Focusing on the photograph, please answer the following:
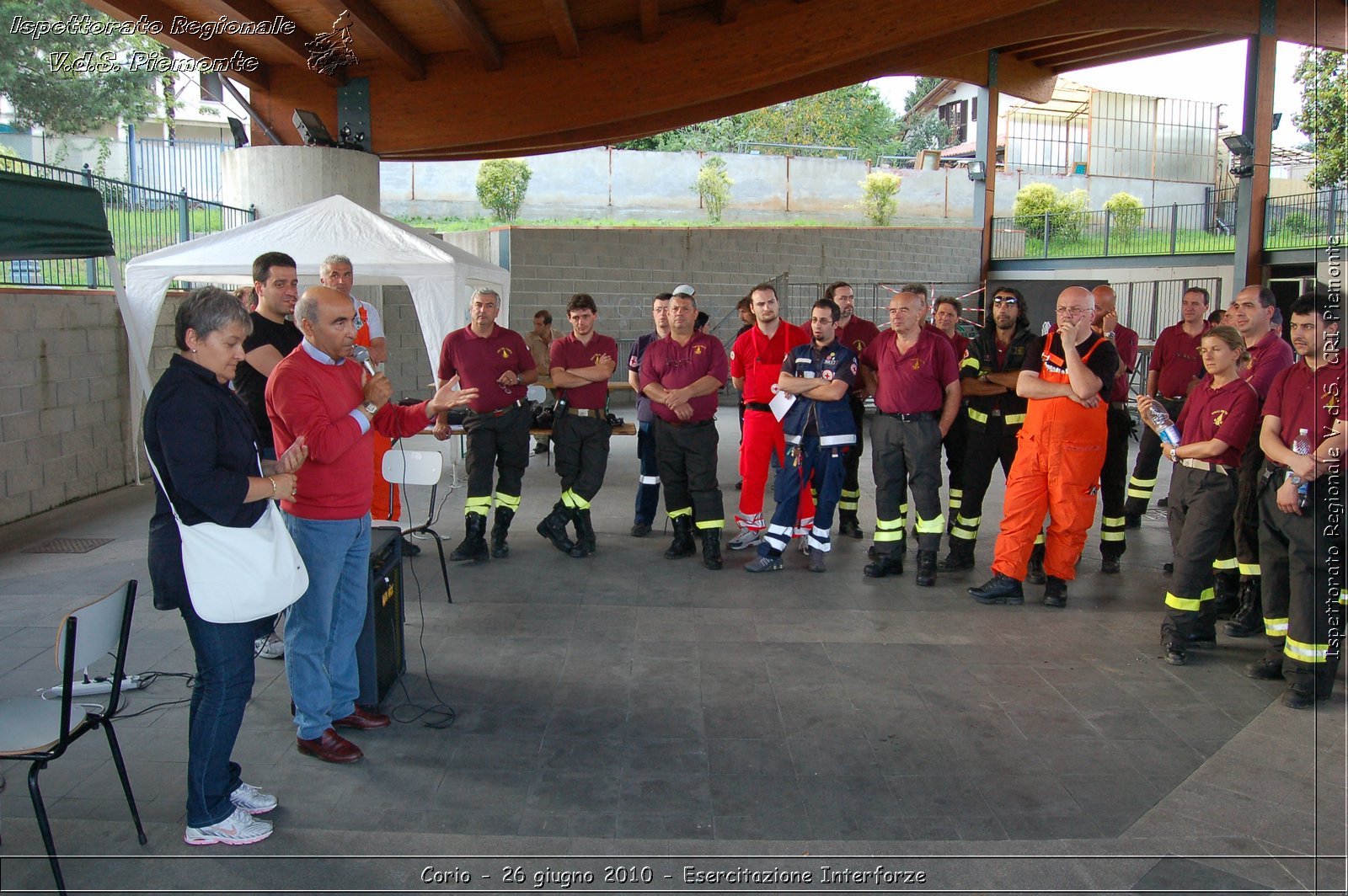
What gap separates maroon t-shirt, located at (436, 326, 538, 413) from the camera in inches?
257

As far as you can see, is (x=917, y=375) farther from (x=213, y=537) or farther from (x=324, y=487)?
(x=213, y=537)

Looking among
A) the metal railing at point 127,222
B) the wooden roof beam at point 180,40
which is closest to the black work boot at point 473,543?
the metal railing at point 127,222

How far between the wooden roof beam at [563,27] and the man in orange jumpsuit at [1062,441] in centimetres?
556

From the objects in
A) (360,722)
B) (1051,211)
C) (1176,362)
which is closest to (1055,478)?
(1176,362)

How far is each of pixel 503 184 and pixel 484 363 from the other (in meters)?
18.0

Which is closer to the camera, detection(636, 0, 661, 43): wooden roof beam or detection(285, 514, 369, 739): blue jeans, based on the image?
detection(285, 514, 369, 739): blue jeans

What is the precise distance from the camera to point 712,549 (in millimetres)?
6629

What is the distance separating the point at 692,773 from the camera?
362 cm

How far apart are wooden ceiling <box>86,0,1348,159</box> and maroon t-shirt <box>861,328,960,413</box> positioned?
442 cm

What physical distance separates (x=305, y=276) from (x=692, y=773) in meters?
6.72

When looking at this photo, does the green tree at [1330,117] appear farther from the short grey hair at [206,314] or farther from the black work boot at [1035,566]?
the short grey hair at [206,314]

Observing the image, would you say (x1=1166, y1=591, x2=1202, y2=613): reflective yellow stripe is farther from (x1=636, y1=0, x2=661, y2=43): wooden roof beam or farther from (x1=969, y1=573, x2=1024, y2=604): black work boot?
(x1=636, y1=0, x2=661, y2=43): wooden roof beam

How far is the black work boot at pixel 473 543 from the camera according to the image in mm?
6637

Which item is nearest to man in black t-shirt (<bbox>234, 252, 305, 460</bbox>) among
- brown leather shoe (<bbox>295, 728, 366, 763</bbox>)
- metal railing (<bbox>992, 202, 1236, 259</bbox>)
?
brown leather shoe (<bbox>295, 728, 366, 763</bbox>)
